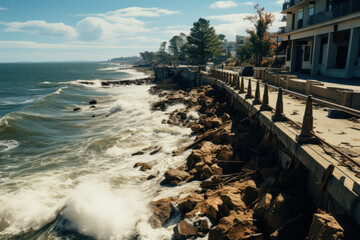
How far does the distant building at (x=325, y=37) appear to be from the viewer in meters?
20.1

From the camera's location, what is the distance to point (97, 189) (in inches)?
394

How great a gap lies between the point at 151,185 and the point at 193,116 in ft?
35.1

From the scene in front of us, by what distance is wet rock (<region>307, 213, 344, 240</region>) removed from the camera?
3760mm

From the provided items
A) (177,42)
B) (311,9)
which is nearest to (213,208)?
(311,9)

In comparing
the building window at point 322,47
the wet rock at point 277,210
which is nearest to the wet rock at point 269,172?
the wet rock at point 277,210

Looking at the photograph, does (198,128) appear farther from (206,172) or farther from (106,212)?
(106,212)

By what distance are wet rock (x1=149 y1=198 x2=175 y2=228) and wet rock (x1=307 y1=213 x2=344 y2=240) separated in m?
4.28

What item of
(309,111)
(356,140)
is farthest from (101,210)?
(356,140)

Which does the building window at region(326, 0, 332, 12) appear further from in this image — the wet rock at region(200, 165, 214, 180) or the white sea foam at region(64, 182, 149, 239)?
the white sea foam at region(64, 182, 149, 239)

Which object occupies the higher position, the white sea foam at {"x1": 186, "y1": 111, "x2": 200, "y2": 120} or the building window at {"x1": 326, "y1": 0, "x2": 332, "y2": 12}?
the building window at {"x1": 326, "y1": 0, "x2": 332, "y2": 12}

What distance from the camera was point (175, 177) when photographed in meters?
9.87

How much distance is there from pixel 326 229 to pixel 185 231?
3436mm

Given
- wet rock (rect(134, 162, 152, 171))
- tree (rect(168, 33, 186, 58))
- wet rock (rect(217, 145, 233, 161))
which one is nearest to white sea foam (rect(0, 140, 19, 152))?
wet rock (rect(134, 162, 152, 171))

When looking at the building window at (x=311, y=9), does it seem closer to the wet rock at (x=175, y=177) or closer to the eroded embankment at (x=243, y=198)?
the eroded embankment at (x=243, y=198)
